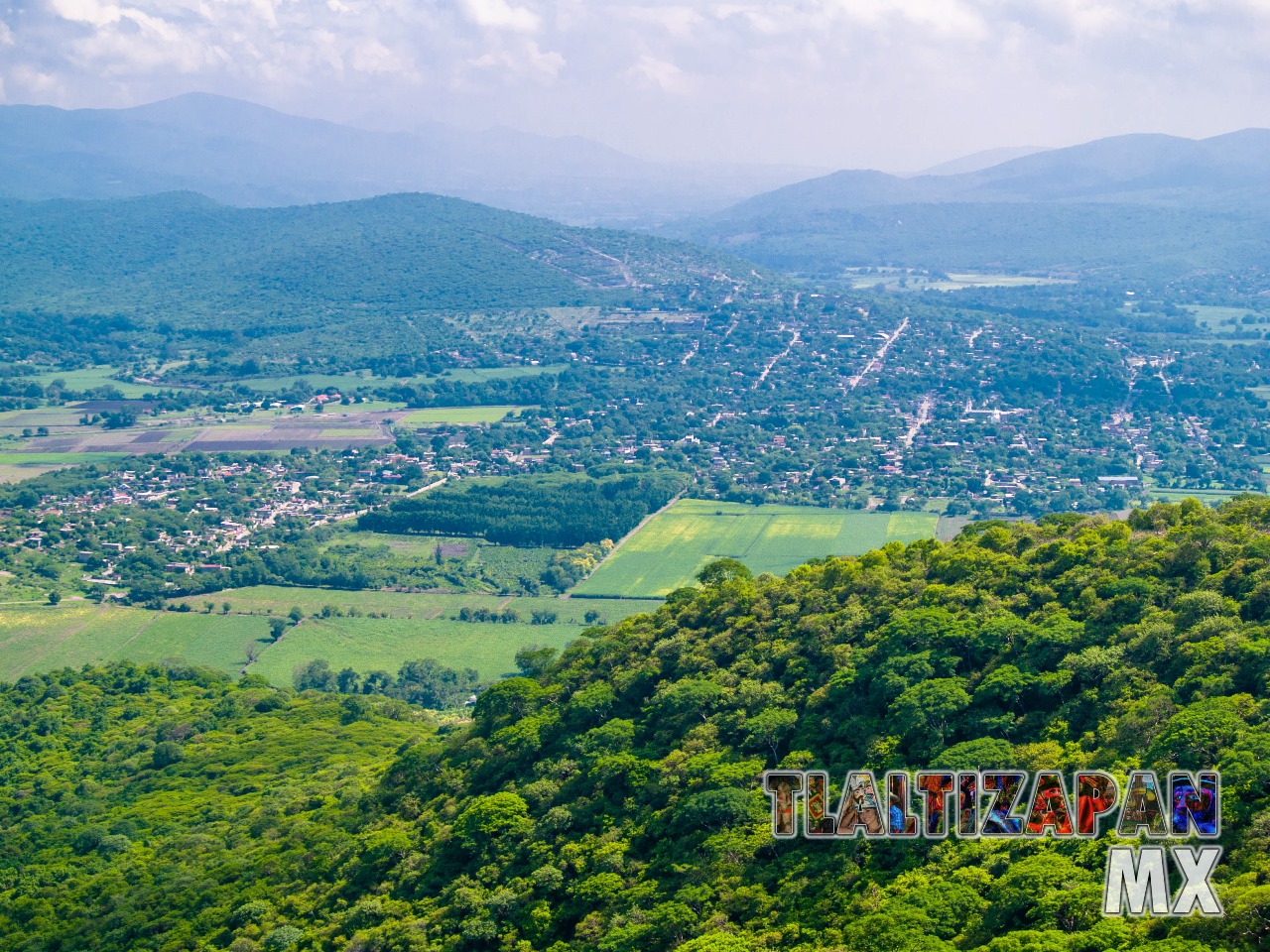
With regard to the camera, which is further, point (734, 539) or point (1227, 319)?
point (1227, 319)

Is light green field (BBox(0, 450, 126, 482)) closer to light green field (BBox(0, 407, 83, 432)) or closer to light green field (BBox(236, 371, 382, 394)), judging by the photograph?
light green field (BBox(0, 407, 83, 432))

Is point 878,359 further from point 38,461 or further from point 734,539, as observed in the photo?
point 38,461

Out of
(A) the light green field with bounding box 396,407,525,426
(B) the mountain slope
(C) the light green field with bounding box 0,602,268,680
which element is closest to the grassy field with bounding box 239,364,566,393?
(A) the light green field with bounding box 396,407,525,426

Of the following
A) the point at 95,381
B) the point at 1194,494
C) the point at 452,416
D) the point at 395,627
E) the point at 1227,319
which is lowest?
the point at 395,627

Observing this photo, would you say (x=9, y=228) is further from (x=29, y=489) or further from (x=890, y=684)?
(x=890, y=684)

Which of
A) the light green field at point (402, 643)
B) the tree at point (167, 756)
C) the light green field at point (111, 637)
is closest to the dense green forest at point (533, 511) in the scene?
the light green field at point (402, 643)

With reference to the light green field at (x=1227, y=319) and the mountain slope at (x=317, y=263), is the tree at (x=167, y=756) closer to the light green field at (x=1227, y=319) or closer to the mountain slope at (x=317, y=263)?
the mountain slope at (x=317, y=263)

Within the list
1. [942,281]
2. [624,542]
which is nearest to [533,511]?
[624,542]
